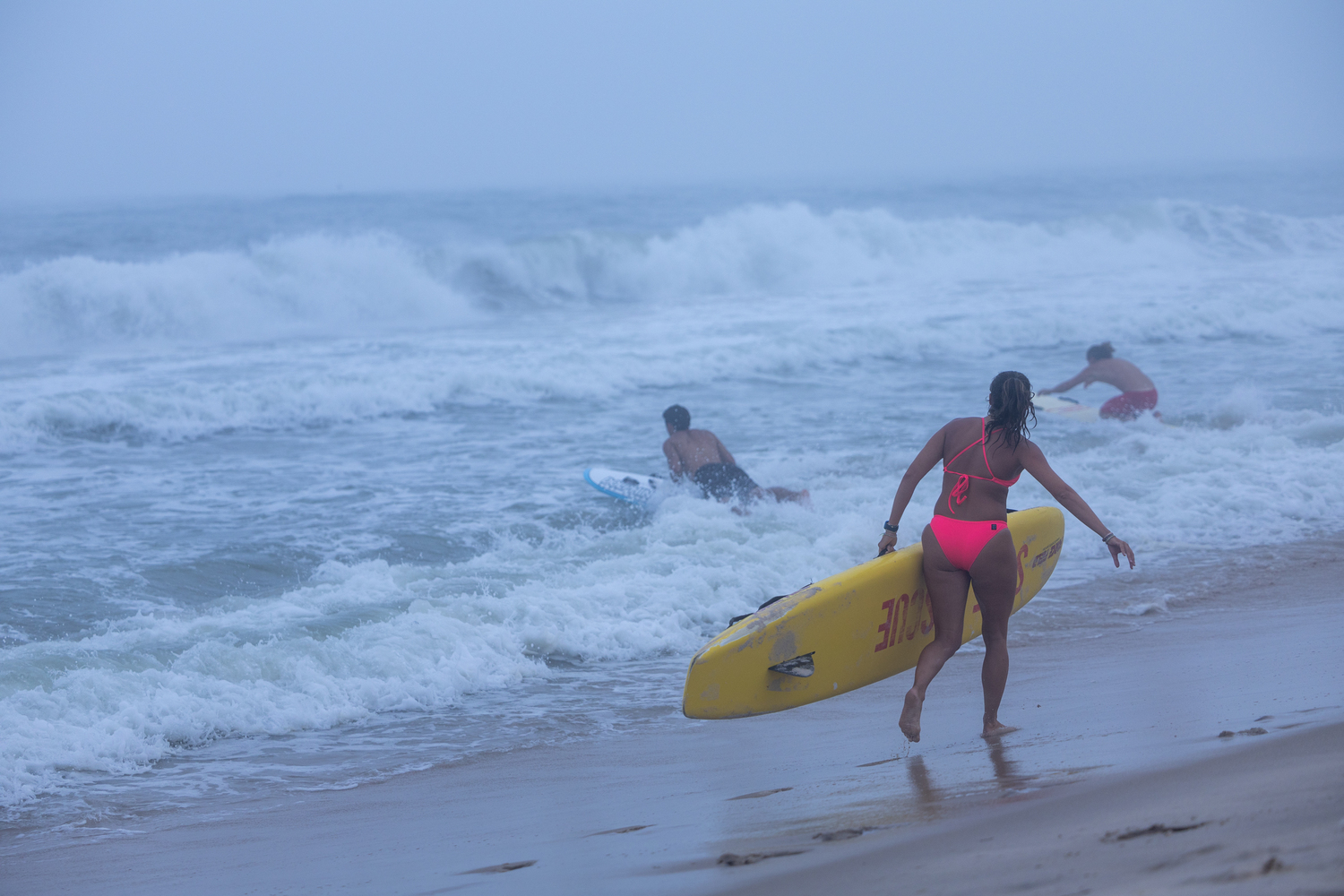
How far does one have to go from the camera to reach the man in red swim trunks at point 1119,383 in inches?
444

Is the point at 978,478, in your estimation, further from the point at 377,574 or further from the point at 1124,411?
the point at 1124,411

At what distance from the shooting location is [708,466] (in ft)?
28.2

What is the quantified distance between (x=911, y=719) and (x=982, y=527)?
2.33ft

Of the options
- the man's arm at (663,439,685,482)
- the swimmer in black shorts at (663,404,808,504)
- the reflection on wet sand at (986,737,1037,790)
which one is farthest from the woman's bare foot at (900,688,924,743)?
the man's arm at (663,439,685,482)

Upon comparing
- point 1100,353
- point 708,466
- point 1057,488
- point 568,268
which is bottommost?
point 708,466

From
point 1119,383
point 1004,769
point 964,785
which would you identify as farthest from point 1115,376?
point 964,785

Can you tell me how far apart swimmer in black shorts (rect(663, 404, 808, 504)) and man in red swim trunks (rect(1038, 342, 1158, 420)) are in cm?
420

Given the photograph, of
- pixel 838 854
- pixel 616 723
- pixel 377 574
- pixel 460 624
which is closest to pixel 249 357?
pixel 377 574

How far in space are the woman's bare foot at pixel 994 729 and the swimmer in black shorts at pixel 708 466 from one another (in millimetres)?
4374

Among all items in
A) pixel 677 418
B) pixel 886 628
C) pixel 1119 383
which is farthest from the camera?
pixel 1119 383

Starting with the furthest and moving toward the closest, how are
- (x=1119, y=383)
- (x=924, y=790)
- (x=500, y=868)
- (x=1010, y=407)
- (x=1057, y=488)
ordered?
(x=1119, y=383)
(x=1057, y=488)
(x=1010, y=407)
(x=924, y=790)
(x=500, y=868)

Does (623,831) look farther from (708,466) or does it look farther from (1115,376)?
(1115,376)

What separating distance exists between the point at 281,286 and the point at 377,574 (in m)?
17.7

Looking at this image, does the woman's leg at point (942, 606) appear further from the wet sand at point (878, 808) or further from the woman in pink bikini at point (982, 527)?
the wet sand at point (878, 808)
